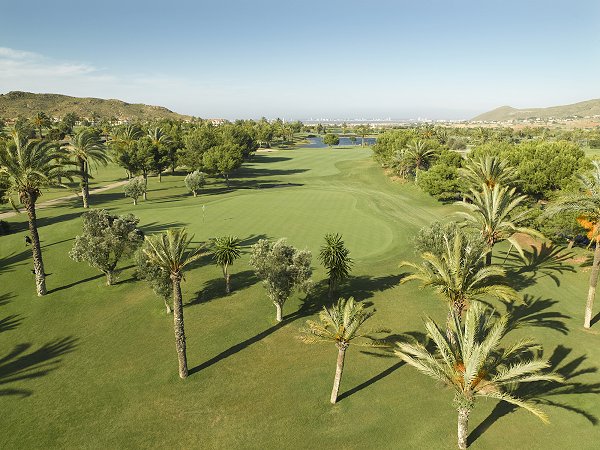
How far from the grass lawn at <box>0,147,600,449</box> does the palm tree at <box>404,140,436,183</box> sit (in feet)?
150

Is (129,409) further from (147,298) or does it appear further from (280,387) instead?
(147,298)

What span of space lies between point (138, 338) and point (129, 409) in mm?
8093

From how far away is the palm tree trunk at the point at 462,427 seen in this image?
1827 cm

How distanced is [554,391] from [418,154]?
237 ft

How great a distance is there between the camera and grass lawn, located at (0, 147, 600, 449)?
67.3 ft

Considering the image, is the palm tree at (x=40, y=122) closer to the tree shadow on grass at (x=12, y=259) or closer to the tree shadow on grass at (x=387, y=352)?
the tree shadow on grass at (x=12, y=259)

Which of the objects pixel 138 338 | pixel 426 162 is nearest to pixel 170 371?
pixel 138 338

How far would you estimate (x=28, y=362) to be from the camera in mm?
26734

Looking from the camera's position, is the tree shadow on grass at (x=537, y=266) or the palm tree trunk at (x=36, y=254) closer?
the palm tree trunk at (x=36, y=254)

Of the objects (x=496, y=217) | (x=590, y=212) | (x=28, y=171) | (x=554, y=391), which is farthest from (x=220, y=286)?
(x=590, y=212)

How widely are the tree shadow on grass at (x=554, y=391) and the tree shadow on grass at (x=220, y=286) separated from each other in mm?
24146

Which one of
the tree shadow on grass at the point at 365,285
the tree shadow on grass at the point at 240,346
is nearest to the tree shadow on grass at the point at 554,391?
the tree shadow on grass at the point at 365,285

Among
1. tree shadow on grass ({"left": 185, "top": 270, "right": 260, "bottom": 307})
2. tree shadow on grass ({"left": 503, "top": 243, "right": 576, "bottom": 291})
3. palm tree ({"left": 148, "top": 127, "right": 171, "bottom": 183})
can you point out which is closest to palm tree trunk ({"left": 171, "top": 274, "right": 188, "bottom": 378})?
tree shadow on grass ({"left": 185, "top": 270, "right": 260, "bottom": 307})

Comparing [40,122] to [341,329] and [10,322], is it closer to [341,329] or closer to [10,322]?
[10,322]
